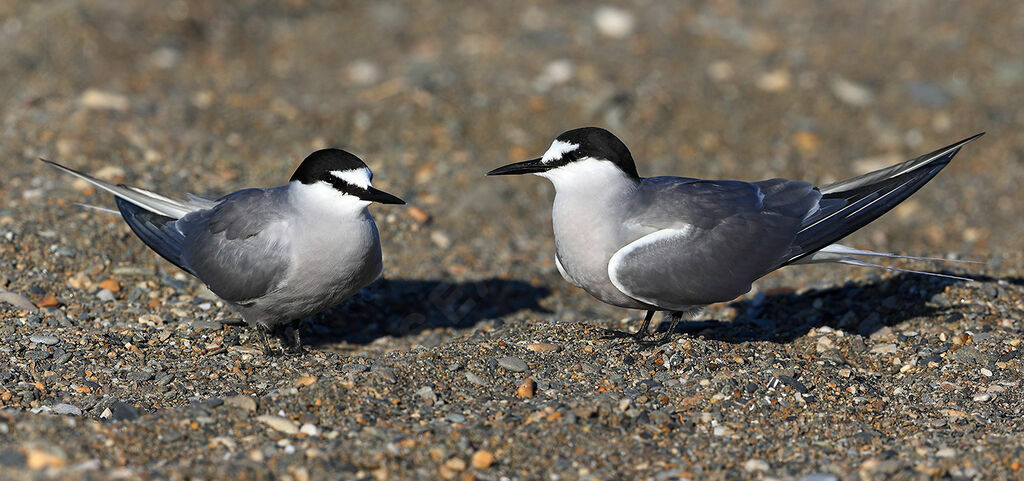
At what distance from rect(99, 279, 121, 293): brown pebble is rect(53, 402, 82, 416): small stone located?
1593 millimetres

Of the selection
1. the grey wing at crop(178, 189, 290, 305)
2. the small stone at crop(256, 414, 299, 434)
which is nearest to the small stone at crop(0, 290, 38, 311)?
the grey wing at crop(178, 189, 290, 305)

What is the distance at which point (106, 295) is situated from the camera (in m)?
6.55

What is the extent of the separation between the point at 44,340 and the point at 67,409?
903 mm

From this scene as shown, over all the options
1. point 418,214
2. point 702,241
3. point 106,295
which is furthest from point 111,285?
point 702,241

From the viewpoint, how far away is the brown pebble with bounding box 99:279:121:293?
6.61 m

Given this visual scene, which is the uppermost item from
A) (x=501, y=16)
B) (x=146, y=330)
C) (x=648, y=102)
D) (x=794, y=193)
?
(x=501, y=16)

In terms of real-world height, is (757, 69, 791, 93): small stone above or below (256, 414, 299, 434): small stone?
above

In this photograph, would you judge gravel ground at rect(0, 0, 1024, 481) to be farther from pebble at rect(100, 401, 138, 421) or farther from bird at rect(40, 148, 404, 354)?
bird at rect(40, 148, 404, 354)

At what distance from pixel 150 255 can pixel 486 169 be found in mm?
2955

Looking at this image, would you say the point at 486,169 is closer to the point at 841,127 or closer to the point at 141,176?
the point at 141,176

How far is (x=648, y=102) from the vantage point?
394 inches

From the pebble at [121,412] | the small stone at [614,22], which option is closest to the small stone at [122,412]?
the pebble at [121,412]

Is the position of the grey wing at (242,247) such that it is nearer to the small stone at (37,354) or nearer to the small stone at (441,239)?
the small stone at (37,354)

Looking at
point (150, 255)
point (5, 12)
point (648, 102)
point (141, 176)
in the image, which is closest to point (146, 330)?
point (150, 255)
